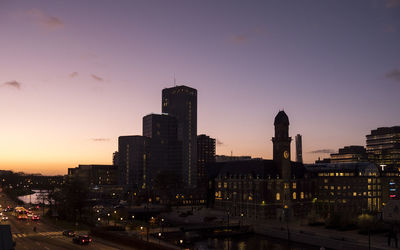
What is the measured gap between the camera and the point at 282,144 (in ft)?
541

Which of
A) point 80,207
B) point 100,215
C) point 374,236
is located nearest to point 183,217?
point 100,215

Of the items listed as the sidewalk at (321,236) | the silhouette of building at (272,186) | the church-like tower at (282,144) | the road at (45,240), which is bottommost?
the sidewalk at (321,236)

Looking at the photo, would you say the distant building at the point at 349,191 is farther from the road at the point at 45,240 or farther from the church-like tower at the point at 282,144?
the road at the point at 45,240

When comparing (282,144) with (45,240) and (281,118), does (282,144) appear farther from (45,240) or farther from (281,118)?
(45,240)

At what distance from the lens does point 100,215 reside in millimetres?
163875

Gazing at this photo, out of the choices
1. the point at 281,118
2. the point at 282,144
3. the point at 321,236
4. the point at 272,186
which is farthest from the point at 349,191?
the point at 321,236

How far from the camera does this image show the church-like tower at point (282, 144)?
163750mm

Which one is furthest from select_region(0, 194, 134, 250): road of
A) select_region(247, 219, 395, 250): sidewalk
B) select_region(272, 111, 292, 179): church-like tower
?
select_region(272, 111, 292, 179): church-like tower

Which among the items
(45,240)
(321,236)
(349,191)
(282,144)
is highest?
(282,144)

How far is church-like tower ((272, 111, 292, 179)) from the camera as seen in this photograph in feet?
537

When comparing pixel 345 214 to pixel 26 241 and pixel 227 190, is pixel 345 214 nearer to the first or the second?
pixel 227 190

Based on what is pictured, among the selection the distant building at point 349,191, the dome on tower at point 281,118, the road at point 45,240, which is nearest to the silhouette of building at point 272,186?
the dome on tower at point 281,118

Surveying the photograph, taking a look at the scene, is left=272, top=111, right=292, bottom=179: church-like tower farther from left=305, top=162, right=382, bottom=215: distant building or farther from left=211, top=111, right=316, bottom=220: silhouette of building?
left=305, top=162, right=382, bottom=215: distant building

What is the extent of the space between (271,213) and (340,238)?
50844 millimetres
